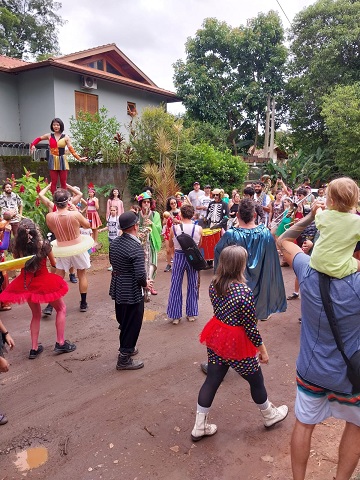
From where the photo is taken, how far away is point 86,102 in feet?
53.5

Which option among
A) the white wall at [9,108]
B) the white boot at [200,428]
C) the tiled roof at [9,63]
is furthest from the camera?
the white wall at [9,108]

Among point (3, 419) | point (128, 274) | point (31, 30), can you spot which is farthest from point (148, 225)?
point (31, 30)

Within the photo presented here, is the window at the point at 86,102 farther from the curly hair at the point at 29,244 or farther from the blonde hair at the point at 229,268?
the blonde hair at the point at 229,268

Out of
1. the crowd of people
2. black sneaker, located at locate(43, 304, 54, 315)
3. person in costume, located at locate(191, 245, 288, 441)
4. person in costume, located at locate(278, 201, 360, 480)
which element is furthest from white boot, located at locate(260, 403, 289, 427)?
black sneaker, located at locate(43, 304, 54, 315)

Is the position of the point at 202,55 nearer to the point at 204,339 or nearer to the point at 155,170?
the point at 155,170

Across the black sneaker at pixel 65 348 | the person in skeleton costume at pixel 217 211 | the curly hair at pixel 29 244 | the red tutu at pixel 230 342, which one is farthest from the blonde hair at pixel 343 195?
the person in skeleton costume at pixel 217 211

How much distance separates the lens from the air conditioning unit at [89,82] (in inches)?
616

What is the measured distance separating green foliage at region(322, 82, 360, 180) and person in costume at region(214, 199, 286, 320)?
15.7 meters

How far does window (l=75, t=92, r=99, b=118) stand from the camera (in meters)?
16.0

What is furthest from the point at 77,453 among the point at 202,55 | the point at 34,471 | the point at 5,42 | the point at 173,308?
the point at 5,42

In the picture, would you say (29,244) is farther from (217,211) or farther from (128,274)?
(217,211)

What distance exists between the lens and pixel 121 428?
3.26 meters

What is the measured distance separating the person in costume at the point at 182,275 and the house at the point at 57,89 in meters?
10.7

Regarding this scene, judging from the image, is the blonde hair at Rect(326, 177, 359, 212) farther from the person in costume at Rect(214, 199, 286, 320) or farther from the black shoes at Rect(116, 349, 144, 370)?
the black shoes at Rect(116, 349, 144, 370)
